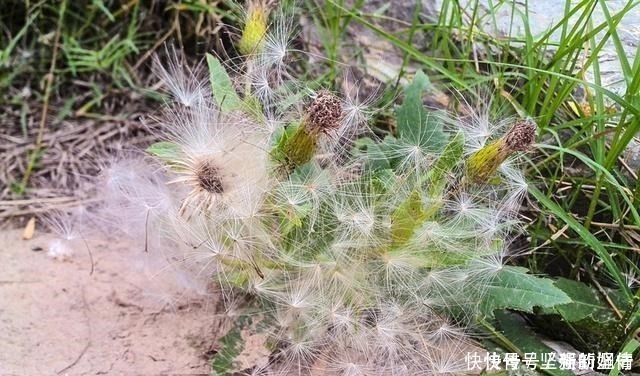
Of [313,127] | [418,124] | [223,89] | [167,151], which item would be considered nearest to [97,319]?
[167,151]

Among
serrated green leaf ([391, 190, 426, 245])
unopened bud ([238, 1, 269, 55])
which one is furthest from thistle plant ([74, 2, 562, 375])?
unopened bud ([238, 1, 269, 55])

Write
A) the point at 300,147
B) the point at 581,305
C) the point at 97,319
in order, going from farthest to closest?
1. the point at 97,319
2. the point at 581,305
3. the point at 300,147

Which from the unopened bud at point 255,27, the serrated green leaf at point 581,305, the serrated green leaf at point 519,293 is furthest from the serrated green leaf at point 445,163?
the unopened bud at point 255,27

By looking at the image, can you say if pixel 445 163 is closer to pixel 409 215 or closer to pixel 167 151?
pixel 409 215

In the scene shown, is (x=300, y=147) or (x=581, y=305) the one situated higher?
(x=300, y=147)

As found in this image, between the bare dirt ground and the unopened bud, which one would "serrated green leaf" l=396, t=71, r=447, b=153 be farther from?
the bare dirt ground

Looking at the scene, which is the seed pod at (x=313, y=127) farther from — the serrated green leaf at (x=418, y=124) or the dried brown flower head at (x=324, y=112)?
the serrated green leaf at (x=418, y=124)

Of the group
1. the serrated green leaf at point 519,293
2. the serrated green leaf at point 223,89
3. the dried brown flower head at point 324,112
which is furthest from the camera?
the serrated green leaf at point 223,89
